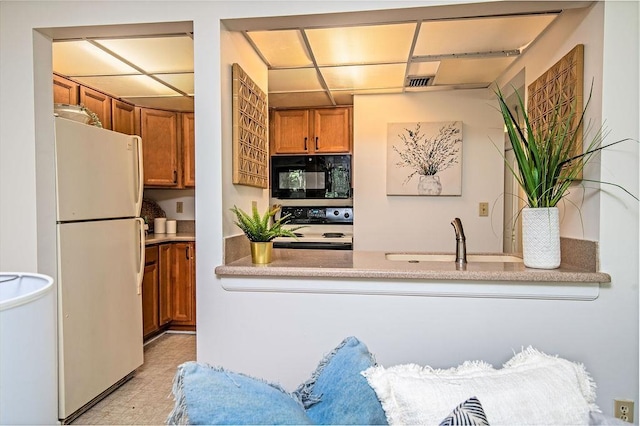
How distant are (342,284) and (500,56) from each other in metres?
2.02

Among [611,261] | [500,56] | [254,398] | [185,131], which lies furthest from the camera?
[185,131]

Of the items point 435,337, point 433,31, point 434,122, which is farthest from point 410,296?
point 434,122

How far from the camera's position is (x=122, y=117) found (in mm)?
3463

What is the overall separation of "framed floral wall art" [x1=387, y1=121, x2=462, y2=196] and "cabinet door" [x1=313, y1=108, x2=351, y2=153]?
1.48 ft

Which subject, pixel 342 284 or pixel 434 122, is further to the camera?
pixel 434 122

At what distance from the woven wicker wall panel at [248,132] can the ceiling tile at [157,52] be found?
53 cm

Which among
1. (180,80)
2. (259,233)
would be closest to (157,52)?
(180,80)

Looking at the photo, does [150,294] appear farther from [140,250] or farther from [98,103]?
[98,103]

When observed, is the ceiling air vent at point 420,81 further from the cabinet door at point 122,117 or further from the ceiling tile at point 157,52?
the cabinet door at point 122,117

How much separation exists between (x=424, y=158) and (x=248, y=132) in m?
2.02

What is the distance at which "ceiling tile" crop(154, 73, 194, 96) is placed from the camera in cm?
286

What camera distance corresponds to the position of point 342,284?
68.6 inches

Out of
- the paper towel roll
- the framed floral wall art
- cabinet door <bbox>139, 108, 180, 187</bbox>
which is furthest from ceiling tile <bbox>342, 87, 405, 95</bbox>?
the paper towel roll

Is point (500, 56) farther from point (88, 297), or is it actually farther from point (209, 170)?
point (88, 297)
